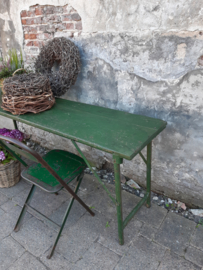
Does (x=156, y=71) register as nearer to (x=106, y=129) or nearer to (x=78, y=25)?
(x=106, y=129)

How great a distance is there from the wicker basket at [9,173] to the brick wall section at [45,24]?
141 cm

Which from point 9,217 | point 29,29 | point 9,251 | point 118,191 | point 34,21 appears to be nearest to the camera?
point 118,191

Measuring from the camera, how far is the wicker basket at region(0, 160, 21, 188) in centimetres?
266

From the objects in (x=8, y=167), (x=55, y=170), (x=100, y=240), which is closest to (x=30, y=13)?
(x=8, y=167)

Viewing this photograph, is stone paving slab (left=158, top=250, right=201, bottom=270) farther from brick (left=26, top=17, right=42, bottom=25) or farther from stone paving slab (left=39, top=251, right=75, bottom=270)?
brick (left=26, top=17, right=42, bottom=25)

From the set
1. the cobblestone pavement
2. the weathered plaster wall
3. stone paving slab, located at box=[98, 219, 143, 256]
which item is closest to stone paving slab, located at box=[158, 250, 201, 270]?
the cobblestone pavement

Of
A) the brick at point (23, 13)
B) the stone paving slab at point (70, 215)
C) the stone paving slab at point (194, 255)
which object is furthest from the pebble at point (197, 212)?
the brick at point (23, 13)

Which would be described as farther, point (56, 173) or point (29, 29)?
point (29, 29)

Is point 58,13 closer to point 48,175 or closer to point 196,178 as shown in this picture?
point 48,175

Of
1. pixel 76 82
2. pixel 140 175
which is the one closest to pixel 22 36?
pixel 76 82

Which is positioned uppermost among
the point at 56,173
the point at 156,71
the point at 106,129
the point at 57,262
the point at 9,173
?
the point at 156,71

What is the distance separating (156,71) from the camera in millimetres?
2062

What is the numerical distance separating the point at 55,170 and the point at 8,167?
0.91 meters

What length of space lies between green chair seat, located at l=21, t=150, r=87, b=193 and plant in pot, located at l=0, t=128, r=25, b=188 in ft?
2.23
